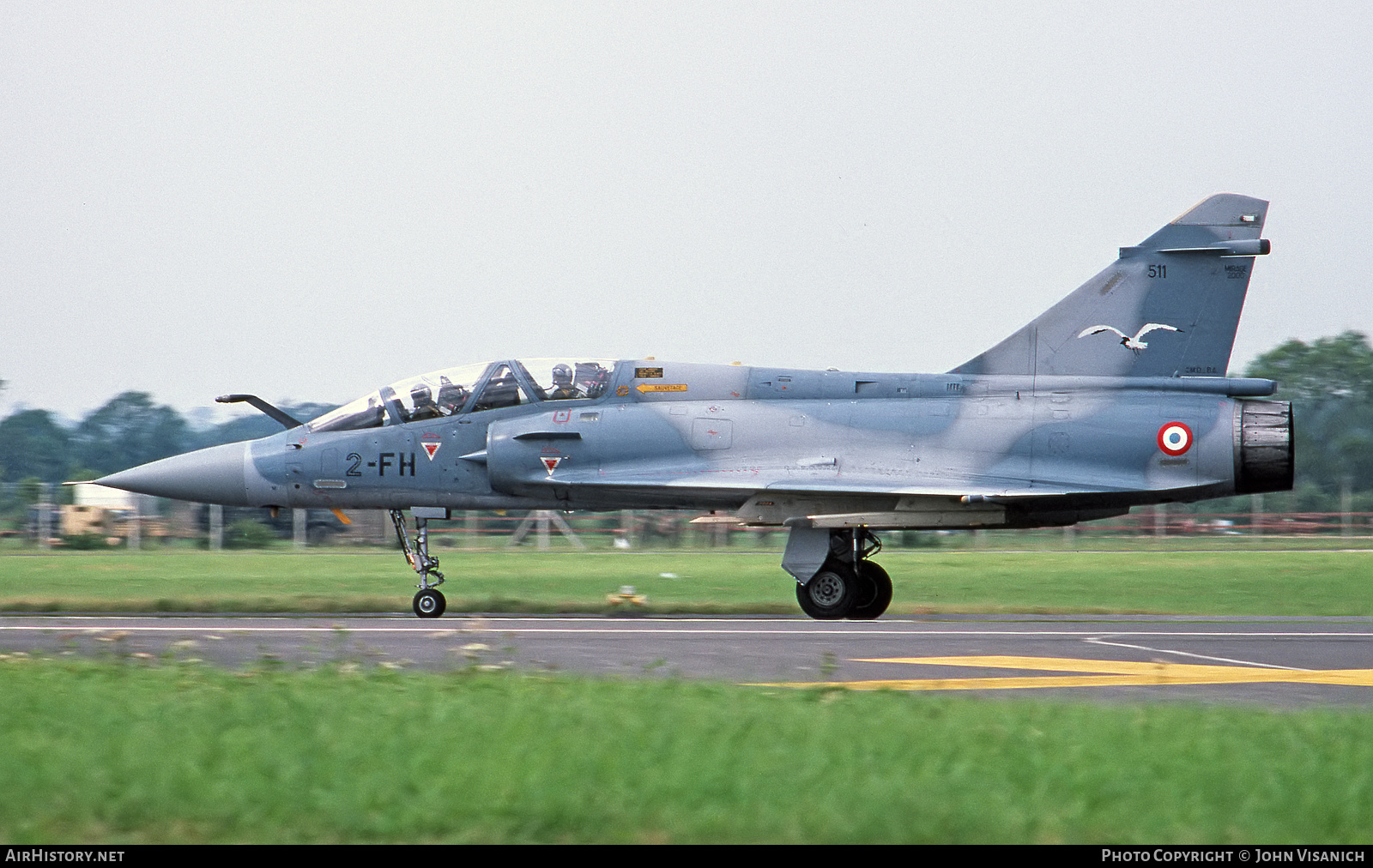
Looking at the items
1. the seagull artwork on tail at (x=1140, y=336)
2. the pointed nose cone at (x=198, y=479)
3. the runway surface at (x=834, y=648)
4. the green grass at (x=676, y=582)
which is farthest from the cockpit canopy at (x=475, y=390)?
the seagull artwork on tail at (x=1140, y=336)

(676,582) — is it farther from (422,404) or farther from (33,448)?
(33,448)

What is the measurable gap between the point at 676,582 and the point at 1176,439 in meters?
7.98

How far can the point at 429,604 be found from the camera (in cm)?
1634

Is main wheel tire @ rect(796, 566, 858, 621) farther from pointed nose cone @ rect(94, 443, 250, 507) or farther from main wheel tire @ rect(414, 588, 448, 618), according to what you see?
pointed nose cone @ rect(94, 443, 250, 507)

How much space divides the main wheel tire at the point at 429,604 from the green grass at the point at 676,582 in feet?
3.10

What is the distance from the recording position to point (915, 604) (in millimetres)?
18641

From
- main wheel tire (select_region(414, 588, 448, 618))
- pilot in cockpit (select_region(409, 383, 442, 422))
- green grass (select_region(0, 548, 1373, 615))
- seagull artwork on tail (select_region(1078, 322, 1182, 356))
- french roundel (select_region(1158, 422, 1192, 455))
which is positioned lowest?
green grass (select_region(0, 548, 1373, 615))

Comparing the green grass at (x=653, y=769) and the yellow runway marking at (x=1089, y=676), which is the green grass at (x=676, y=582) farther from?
the green grass at (x=653, y=769)

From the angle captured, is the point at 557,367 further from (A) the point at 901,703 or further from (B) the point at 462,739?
(B) the point at 462,739

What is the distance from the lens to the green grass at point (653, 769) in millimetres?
5277

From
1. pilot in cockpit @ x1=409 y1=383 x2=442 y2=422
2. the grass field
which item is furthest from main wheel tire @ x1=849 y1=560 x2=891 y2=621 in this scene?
the grass field

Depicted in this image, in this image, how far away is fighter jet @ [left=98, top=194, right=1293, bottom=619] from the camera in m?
16.1

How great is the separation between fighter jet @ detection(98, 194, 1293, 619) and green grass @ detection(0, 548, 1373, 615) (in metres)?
1.38

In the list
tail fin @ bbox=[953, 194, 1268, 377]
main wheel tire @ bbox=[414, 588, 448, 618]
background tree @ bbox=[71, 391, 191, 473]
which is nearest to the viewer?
main wheel tire @ bbox=[414, 588, 448, 618]
